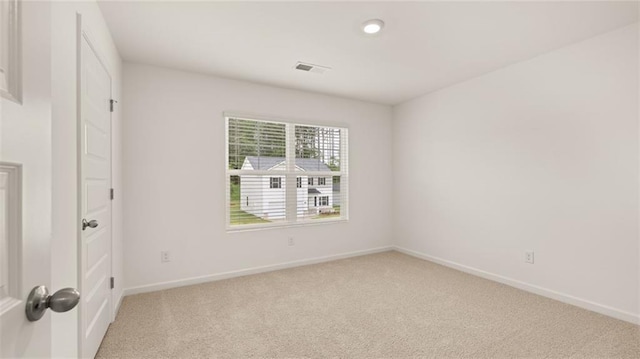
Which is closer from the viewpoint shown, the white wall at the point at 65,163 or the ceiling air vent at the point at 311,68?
the white wall at the point at 65,163

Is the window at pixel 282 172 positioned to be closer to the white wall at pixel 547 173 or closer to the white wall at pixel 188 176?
the white wall at pixel 188 176

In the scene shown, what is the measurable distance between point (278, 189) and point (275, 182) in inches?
4.2

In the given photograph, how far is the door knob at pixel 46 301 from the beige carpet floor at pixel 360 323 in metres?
1.73

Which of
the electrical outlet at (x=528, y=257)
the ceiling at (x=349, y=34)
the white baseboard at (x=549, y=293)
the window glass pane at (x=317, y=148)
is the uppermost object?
the ceiling at (x=349, y=34)

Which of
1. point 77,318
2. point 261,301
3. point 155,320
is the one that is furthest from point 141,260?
point 77,318

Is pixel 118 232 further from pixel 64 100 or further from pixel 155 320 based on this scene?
pixel 64 100

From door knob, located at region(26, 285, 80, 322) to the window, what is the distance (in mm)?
3169

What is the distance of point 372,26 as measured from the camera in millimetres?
2502

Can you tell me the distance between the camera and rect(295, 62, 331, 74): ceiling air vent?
3332 mm

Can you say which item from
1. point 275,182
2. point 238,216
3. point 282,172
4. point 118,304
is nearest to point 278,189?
point 275,182

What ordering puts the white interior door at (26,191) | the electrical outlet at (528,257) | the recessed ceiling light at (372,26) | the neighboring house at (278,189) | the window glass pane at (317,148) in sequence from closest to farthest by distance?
the white interior door at (26,191), the recessed ceiling light at (372,26), the electrical outlet at (528,257), the neighboring house at (278,189), the window glass pane at (317,148)

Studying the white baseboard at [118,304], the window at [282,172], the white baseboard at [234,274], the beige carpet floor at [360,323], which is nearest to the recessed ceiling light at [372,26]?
the window at [282,172]

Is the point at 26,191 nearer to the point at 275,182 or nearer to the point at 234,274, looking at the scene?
the point at 234,274

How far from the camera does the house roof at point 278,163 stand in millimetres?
3957
